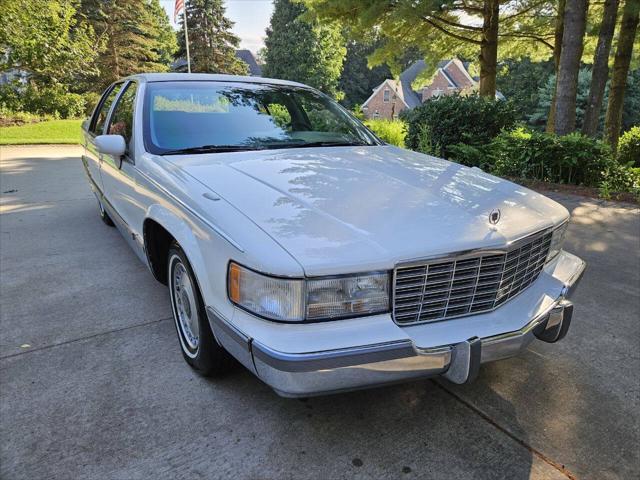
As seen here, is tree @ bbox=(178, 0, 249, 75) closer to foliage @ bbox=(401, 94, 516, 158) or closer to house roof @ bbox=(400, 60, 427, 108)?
house roof @ bbox=(400, 60, 427, 108)

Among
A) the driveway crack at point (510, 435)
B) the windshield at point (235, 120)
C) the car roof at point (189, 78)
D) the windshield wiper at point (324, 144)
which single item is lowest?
the driveway crack at point (510, 435)

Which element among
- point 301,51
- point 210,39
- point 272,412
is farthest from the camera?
point 301,51

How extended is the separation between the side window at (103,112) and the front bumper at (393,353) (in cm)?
304

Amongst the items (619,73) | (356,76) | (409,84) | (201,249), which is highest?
(356,76)

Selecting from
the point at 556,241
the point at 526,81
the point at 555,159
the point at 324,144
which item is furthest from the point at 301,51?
the point at 556,241

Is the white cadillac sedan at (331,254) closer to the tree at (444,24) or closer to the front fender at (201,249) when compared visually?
the front fender at (201,249)

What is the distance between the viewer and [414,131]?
9.40 metres

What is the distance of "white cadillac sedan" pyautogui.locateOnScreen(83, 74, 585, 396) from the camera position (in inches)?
67.1

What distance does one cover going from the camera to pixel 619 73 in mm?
10539

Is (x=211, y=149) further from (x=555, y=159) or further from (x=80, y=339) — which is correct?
(x=555, y=159)

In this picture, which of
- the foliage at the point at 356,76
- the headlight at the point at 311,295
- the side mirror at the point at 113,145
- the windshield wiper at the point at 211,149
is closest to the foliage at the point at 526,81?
the foliage at the point at 356,76

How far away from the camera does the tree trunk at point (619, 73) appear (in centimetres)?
1001

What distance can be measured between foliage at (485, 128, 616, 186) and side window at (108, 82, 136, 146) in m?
5.82

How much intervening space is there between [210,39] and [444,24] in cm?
2896
